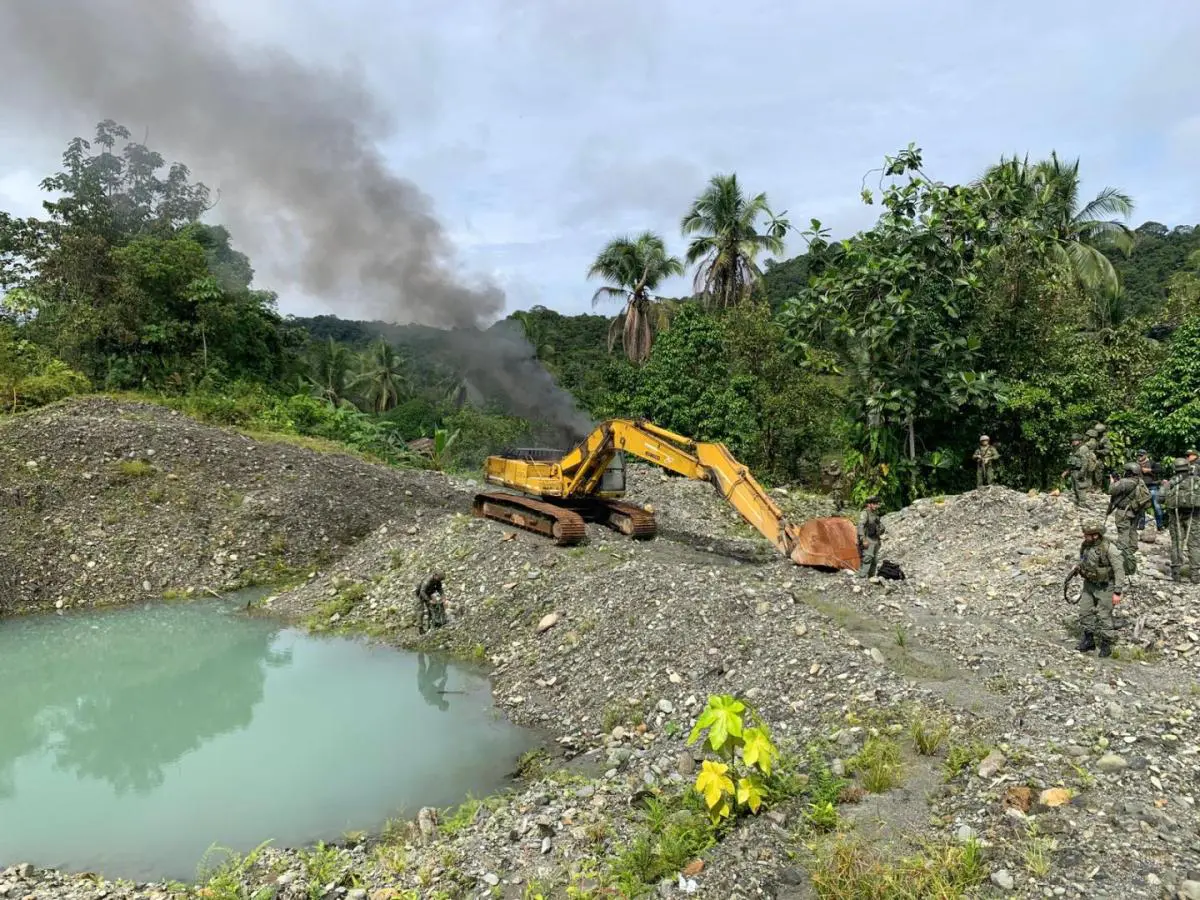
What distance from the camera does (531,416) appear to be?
22.7m

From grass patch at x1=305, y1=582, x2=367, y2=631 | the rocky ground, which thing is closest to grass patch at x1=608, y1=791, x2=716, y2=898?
the rocky ground

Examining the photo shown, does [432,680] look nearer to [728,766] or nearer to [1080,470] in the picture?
[728,766]

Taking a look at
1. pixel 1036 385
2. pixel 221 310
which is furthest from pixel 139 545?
pixel 1036 385

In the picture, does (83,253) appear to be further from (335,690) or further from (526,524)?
(335,690)

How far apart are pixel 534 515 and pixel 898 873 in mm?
10200

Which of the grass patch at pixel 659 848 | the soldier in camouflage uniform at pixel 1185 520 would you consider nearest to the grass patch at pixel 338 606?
the grass patch at pixel 659 848

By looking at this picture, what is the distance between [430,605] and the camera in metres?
11.4

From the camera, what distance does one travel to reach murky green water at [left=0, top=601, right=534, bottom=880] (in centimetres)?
639

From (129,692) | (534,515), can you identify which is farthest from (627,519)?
(129,692)

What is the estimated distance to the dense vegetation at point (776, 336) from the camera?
1689 centimetres

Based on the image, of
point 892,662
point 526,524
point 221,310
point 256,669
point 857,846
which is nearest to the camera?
point 857,846

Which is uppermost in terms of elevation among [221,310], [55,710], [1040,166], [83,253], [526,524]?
[1040,166]

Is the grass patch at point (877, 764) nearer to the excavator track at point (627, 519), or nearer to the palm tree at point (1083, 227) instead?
the excavator track at point (627, 519)

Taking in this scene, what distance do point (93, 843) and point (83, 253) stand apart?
28663 mm
